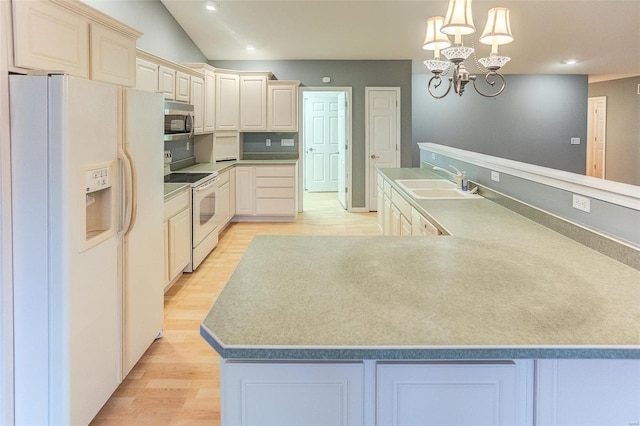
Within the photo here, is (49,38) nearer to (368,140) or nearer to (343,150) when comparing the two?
(368,140)

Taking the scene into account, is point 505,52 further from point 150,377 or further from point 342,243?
point 150,377

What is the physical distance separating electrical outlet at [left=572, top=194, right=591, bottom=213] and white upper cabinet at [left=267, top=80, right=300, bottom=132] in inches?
215

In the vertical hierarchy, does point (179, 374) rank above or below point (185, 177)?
below

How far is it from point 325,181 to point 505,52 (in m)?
4.49

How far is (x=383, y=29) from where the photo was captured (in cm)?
616

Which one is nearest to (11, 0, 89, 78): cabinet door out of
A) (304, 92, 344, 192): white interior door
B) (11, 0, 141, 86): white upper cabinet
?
(11, 0, 141, 86): white upper cabinet

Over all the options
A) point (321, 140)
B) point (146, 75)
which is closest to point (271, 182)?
Result: point (146, 75)

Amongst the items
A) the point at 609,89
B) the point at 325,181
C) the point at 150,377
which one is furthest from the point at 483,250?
the point at 609,89

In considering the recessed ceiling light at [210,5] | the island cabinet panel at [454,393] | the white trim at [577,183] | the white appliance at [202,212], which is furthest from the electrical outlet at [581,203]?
the recessed ceiling light at [210,5]

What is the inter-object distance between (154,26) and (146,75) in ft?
4.09

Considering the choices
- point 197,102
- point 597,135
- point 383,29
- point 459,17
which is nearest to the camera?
point 459,17

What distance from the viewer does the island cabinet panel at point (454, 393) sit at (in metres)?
1.24

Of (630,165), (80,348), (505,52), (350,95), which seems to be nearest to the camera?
(80,348)

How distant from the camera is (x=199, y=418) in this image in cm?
224
